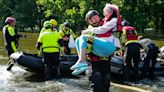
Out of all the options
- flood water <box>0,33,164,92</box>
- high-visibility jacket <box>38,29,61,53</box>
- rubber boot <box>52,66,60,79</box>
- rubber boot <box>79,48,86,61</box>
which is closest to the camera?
rubber boot <box>79,48,86,61</box>

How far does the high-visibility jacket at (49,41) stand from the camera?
36.3ft

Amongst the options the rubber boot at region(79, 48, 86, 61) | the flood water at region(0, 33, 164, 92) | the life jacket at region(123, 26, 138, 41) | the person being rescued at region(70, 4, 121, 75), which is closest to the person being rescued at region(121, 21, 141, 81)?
the life jacket at region(123, 26, 138, 41)

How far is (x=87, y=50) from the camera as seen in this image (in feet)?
21.0

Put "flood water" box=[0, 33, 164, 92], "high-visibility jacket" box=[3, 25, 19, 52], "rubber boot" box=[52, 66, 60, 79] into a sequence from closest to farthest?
"flood water" box=[0, 33, 164, 92], "rubber boot" box=[52, 66, 60, 79], "high-visibility jacket" box=[3, 25, 19, 52]

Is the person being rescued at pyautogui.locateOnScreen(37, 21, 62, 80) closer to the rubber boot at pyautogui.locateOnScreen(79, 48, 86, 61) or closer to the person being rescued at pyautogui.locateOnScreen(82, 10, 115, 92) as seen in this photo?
the person being rescued at pyautogui.locateOnScreen(82, 10, 115, 92)

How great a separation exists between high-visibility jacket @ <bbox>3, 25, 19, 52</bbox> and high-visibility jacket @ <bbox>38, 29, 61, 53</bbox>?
7.18 feet

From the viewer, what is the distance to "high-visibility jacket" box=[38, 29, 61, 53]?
36.3 ft

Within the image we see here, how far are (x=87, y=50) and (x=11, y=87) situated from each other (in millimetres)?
4480

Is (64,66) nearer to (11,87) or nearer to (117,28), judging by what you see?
(11,87)

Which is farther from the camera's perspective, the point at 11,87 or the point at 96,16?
the point at 11,87

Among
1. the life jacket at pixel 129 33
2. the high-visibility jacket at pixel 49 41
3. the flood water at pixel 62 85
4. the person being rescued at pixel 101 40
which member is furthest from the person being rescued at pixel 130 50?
the person being rescued at pixel 101 40

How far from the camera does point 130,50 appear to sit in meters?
11.4

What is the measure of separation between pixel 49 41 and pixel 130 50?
2.30m

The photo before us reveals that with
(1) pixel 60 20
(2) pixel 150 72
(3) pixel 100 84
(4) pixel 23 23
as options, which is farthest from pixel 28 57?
(4) pixel 23 23
